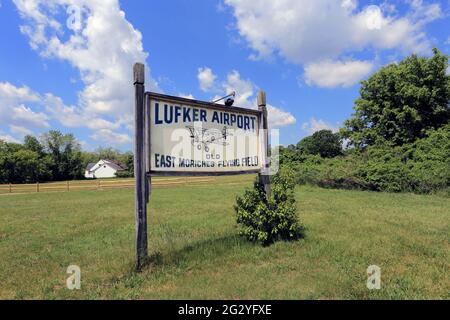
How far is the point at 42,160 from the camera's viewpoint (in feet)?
177

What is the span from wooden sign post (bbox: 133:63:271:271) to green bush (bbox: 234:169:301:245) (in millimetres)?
184

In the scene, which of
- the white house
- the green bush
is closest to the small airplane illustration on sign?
the green bush

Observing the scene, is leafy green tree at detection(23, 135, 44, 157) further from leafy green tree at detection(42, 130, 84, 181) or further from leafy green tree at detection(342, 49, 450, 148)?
leafy green tree at detection(342, 49, 450, 148)

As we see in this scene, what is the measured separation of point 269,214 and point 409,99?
21196 mm

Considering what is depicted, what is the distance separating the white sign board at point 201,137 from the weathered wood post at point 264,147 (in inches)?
3.1

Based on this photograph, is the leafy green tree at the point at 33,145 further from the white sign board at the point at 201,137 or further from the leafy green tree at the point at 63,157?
the white sign board at the point at 201,137

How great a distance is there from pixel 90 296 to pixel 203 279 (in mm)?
1348

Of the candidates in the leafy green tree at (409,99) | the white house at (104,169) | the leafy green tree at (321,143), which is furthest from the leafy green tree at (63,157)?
the leafy green tree at (409,99)

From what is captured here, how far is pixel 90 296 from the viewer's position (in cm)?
341

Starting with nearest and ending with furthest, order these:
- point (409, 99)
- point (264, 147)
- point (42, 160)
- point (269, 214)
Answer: point (269, 214), point (264, 147), point (409, 99), point (42, 160)

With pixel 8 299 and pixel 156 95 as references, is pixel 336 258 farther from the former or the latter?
pixel 8 299

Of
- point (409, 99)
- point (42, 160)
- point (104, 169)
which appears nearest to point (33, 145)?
point (42, 160)

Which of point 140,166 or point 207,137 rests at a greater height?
point 207,137

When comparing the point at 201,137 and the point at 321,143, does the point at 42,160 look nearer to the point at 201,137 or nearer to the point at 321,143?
the point at 321,143
